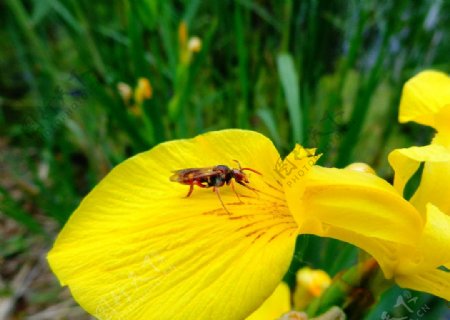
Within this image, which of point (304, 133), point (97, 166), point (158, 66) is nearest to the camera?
point (304, 133)

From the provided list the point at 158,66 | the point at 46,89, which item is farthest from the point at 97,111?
the point at 158,66

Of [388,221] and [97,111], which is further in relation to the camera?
[97,111]

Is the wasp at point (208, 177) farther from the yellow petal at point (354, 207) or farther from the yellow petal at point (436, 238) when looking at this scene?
the yellow petal at point (436, 238)

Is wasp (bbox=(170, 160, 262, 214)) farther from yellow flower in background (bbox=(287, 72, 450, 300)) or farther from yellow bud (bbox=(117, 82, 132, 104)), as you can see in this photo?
yellow bud (bbox=(117, 82, 132, 104))

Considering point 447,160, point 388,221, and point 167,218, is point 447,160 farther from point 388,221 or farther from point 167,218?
point 167,218

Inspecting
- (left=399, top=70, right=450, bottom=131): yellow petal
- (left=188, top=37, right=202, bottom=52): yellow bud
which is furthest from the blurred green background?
(left=399, top=70, right=450, bottom=131): yellow petal

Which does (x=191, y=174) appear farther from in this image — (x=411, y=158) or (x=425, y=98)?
(x=425, y=98)
